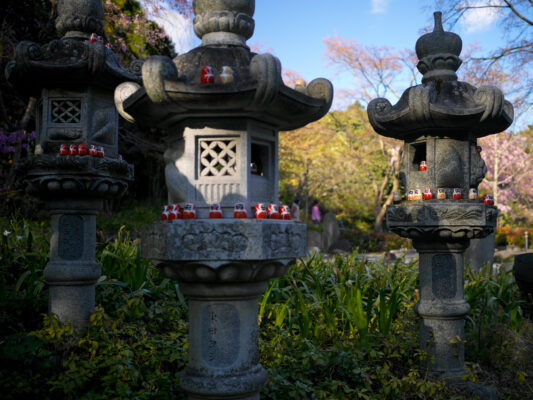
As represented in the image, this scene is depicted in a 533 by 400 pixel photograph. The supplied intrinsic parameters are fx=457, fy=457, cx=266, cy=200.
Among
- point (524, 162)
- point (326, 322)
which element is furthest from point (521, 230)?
point (326, 322)

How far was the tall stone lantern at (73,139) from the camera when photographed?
15.7ft

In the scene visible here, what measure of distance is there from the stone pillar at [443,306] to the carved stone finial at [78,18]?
14.4 feet

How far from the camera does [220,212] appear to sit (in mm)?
3031

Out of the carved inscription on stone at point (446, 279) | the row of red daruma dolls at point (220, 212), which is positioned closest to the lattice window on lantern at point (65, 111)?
the row of red daruma dolls at point (220, 212)

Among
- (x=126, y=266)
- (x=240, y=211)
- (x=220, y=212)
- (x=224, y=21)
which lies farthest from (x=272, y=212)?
(x=126, y=266)

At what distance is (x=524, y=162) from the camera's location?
24156 millimetres

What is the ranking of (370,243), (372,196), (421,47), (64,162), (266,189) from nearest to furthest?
1. (266,189)
2. (64,162)
3. (421,47)
4. (370,243)
5. (372,196)

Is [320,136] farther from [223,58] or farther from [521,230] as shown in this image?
[223,58]

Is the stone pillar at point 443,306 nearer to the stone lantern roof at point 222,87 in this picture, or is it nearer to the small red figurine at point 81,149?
the stone lantern roof at point 222,87

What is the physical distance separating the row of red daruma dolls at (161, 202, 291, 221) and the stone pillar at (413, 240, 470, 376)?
94.4 inches

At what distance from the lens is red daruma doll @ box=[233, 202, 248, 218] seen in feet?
9.95

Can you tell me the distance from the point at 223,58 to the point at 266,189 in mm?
992

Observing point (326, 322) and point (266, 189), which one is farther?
point (326, 322)

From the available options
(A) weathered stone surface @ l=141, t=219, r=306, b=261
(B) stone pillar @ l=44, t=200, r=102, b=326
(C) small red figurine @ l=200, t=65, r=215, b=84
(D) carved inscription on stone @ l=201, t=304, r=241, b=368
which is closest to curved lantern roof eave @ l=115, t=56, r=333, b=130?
(C) small red figurine @ l=200, t=65, r=215, b=84
